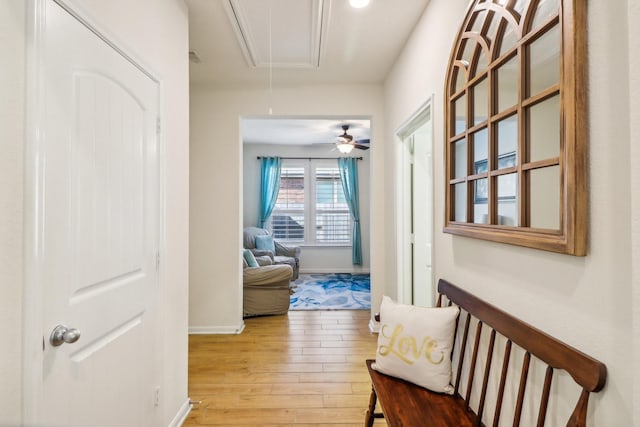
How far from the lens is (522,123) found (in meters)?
1.18

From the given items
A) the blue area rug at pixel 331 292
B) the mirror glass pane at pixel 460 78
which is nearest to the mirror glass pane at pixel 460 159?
the mirror glass pane at pixel 460 78

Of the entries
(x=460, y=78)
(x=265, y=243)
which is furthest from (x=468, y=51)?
(x=265, y=243)

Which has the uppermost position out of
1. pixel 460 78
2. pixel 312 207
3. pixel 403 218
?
pixel 460 78

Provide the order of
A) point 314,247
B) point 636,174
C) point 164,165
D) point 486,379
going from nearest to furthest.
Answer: point 636,174
point 486,379
point 164,165
point 314,247

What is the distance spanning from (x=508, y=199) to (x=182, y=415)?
223 centimetres

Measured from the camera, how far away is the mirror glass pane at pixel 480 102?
147 centimetres

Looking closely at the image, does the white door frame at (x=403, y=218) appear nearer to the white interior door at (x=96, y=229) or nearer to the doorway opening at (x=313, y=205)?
the white interior door at (x=96, y=229)

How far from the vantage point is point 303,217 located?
7199 millimetres

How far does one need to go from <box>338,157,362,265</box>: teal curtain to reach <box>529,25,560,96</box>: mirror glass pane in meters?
5.88

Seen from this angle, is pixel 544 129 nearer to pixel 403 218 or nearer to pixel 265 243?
pixel 403 218

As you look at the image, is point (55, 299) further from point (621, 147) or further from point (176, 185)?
point (621, 147)

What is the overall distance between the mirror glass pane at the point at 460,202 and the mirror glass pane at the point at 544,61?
602 mm

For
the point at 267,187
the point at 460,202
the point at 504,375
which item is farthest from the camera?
the point at 267,187

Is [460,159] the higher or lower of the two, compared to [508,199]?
higher
